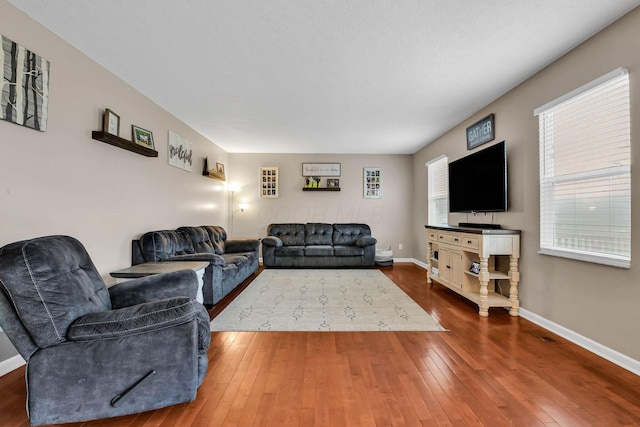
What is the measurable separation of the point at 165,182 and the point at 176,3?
2443 mm

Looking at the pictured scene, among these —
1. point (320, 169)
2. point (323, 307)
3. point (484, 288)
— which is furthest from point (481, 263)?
point (320, 169)

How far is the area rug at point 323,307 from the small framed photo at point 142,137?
84.5 inches

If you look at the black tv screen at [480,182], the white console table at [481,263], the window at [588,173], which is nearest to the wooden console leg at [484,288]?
the white console table at [481,263]

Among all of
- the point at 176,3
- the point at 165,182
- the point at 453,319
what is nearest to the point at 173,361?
the point at 176,3

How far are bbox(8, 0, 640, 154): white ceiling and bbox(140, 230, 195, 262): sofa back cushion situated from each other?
165 cm

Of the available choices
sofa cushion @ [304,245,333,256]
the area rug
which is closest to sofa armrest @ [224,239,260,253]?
the area rug

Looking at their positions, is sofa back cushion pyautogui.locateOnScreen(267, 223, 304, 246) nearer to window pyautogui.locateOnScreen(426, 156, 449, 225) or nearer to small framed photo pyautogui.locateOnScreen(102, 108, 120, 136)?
window pyautogui.locateOnScreen(426, 156, 449, 225)

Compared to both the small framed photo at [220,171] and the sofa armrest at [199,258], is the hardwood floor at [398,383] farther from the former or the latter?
the small framed photo at [220,171]

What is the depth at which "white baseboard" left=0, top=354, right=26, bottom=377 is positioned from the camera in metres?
1.88

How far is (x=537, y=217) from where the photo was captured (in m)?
2.78

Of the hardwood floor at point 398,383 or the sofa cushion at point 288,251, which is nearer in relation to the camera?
the hardwood floor at point 398,383

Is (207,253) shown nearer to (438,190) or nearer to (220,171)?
(220,171)

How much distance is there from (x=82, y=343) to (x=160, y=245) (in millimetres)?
1901

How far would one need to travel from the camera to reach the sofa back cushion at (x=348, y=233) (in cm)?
Result: 617
